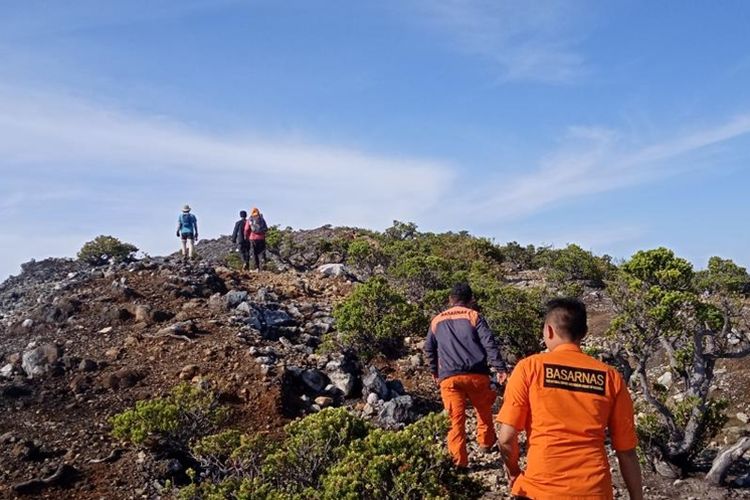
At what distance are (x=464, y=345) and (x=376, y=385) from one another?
2.64m

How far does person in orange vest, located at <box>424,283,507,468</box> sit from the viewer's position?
589 centimetres

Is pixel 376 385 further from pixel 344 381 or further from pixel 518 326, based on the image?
pixel 518 326

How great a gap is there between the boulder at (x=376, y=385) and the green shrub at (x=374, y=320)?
112 cm

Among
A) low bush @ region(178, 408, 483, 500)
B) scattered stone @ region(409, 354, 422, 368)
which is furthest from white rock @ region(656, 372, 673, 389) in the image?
low bush @ region(178, 408, 483, 500)

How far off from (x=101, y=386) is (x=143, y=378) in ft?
1.60

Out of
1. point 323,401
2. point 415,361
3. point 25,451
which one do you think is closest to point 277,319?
point 415,361

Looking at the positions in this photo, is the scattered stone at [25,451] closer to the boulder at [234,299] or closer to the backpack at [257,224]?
the boulder at [234,299]

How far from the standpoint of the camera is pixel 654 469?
648 centimetres

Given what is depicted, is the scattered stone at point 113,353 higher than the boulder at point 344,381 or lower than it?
higher

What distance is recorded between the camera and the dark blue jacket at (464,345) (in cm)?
595

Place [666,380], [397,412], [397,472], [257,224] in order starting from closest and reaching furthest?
[397,472], [397,412], [666,380], [257,224]

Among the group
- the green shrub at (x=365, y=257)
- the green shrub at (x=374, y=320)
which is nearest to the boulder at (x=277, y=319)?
the green shrub at (x=374, y=320)

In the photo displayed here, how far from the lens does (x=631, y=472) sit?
3.23 meters

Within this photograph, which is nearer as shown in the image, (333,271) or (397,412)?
(397,412)
